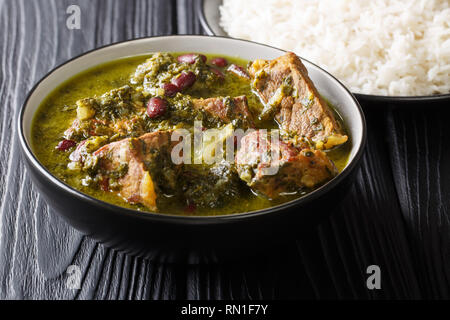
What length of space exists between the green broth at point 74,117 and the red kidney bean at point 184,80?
7cm

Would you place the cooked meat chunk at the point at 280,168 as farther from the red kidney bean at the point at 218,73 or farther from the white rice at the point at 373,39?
the white rice at the point at 373,39

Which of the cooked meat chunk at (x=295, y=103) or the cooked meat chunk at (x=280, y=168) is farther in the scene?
the cooked meat chunk at (x=295, y=103)

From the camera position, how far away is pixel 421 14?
4574mm

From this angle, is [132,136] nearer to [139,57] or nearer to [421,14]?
[139,57]

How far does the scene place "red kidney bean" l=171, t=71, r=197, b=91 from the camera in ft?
11.5

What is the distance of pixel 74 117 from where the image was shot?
337cm

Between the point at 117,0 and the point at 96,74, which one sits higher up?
the point at 117,0

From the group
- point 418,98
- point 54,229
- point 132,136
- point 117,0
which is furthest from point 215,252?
point 117,0

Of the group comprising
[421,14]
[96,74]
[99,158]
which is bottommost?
[99,158]

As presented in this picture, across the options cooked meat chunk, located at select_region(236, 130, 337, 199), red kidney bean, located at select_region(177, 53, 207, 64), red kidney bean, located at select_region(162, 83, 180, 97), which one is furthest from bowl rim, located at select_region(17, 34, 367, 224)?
red kidney bean, located at select_region(177, 53, 207, 64)

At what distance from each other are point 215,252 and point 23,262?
3.79ft

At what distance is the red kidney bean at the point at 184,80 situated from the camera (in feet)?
11.5

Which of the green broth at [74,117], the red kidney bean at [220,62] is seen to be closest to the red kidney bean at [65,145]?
the green broth at [74,117]

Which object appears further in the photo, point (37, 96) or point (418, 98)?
point (418, 98)
